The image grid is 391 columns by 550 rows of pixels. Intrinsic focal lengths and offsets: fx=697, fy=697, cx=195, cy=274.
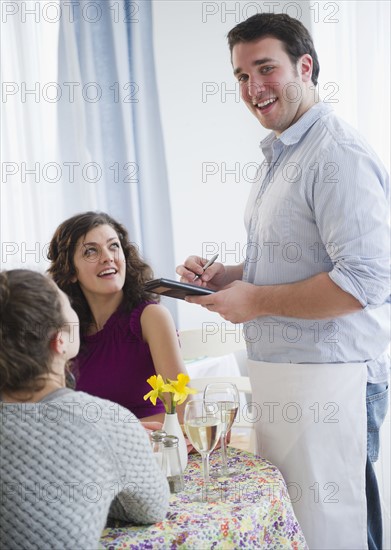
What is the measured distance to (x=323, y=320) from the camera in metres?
1.52

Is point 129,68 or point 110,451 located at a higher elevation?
point 129,68

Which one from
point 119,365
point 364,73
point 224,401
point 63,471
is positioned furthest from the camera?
point 364,73

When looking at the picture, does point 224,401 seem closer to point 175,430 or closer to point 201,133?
point 175,430

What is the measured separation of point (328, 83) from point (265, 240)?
108 centimetres

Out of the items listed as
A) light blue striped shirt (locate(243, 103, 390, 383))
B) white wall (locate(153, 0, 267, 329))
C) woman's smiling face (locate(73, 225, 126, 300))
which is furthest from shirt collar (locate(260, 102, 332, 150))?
white wall (locate(153, 0, 267, 329))

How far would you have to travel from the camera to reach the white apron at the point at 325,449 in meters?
1.50

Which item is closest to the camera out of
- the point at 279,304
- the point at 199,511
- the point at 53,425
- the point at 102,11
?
the point at 53,425

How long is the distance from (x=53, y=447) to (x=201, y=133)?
2689 millimetres

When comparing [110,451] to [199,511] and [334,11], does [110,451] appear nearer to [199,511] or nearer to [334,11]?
[199,511]

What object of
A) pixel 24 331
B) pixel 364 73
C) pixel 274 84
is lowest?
pixel 24 331

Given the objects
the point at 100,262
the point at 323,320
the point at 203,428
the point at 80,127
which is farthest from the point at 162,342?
the point at 80,127

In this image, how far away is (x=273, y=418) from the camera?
61.0 inches

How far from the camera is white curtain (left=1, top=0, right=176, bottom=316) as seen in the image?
2795 mm

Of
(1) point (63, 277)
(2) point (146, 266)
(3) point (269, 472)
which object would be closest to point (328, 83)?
(2) point (146, 266)
